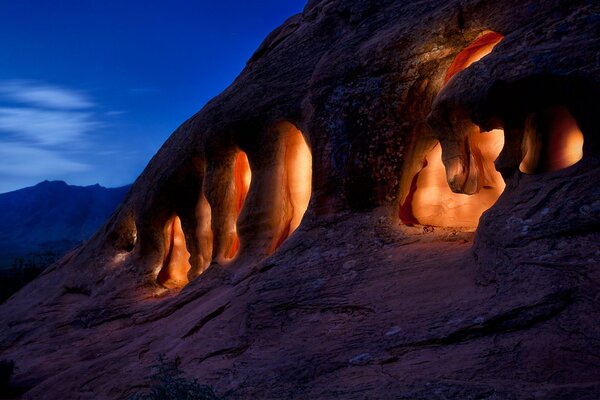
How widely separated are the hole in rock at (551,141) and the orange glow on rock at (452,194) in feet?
5.11

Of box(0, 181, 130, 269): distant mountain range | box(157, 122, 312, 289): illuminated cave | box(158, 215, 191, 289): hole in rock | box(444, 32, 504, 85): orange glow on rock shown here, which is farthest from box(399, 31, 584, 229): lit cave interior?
box(0, 181, 130, 269): distant mountain range

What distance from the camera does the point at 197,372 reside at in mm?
5637

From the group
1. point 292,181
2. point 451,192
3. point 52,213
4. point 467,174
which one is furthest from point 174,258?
point 52,213

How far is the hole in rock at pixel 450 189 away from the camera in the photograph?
7.22 meters

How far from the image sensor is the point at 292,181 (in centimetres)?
1035

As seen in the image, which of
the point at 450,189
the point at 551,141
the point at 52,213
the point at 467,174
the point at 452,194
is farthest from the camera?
the point at 52,213

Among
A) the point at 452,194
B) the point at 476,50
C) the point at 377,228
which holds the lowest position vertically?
the point at 377,228

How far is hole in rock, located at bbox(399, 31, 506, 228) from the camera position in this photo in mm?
7220

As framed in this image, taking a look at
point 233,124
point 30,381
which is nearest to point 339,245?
point 233,124

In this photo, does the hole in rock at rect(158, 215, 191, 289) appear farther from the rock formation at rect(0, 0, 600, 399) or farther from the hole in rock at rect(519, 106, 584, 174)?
the hole in rock at rect(519, 106, 584, 174)

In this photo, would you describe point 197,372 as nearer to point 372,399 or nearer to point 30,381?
point 372,399

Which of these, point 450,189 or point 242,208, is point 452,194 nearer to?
point 450,189

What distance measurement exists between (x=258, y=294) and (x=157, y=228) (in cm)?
735

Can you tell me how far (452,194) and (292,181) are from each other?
3.74m
